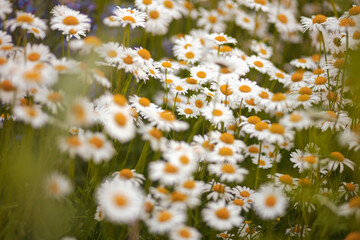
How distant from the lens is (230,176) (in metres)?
1.29

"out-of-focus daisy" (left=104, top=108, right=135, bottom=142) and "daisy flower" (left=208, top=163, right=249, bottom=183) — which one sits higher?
"out-of-focus daisy" (left=104, top=108, right=135, bottom=142)

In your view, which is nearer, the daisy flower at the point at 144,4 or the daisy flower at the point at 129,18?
the daisy flower at the point at 129,18

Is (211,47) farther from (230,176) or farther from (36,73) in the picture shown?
(36,73)

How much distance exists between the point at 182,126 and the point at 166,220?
14.9 inches

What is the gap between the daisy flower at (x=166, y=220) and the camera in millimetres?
978

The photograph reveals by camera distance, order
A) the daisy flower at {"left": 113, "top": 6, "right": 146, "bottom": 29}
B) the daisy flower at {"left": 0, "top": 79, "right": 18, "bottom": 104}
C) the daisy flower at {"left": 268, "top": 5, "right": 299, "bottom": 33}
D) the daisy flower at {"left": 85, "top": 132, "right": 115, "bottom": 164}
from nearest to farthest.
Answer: the daisy flower at {"left": 85, "top": 132, "right": 115, "bottom": 164}, the daisy flower at {"left": 0, "top": 79, "right": 18, "bottom": 104}, the daisy flower at {"left": 113, "top": 6, "right": 146, "bottom": 29}, the daisy flower at {"left": 268, "top": 5, "right": 299, "bottom": 33}

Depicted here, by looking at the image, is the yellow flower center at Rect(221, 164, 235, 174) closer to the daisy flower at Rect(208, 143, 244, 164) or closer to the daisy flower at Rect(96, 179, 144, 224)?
the daisy flower at Rect(208, 143, 244, 164)

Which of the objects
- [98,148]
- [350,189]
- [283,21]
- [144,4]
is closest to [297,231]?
[350,189]

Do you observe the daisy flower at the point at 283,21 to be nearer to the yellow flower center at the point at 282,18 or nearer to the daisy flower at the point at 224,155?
the yellow flower center at the point at 282,18

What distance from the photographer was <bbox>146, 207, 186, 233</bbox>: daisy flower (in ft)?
3.21

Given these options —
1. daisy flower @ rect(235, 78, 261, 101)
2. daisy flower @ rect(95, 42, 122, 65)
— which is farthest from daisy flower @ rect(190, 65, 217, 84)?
daisy flower @ rect(95, 42, 122, 65)

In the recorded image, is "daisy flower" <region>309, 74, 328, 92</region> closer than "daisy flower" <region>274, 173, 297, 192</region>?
No

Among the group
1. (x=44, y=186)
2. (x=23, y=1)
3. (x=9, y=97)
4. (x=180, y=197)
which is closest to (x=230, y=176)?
(x=180, y=197)

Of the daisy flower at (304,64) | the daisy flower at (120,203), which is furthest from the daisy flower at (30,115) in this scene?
the daisy flower at (304,64)
